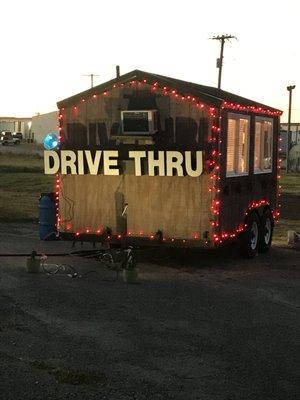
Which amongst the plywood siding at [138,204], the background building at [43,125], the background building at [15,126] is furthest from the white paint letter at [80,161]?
the background building at [15,126]

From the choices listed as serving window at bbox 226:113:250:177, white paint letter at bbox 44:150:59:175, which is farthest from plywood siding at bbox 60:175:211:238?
serving window at bbox 226:113:250:177

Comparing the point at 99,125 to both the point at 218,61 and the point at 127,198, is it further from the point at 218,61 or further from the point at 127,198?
the point at 218,61

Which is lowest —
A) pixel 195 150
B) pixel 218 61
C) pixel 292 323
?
pixel 292 323

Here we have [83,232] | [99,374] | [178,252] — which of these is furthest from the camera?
[178,252]

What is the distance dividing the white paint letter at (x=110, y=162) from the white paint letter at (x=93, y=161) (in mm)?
125

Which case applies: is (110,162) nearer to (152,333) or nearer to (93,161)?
(93,161)

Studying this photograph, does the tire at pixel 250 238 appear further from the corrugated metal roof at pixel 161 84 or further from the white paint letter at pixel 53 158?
the white paint letter at pixel 53 158

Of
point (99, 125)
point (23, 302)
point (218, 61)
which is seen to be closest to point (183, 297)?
point (23, 302)

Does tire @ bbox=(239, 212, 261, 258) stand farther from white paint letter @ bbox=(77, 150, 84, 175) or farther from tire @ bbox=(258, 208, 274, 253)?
white paint letter @ bbox=(77, 150, 84, 175)

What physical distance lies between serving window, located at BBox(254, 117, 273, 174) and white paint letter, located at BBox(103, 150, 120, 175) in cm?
327

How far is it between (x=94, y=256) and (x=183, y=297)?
336cm

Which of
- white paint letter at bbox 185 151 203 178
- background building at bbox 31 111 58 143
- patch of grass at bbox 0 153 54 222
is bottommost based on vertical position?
patch of grass at bbox 0 153 54 222

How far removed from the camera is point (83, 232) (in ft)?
40.3

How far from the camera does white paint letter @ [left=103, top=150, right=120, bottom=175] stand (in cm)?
1188
